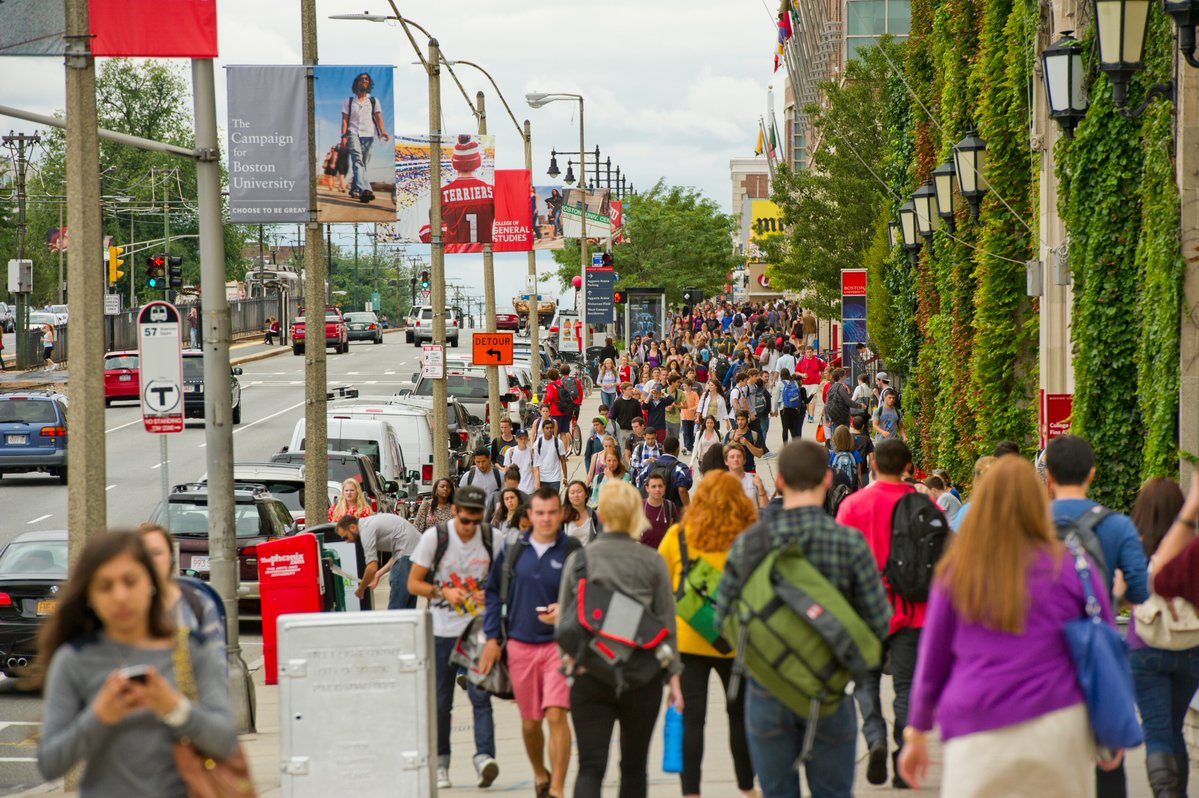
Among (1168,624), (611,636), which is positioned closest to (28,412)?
(611,636)

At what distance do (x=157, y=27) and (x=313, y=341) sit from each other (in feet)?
21.3

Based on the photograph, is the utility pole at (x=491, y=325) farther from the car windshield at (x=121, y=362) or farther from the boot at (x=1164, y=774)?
the boot at (x=1164, y=774)

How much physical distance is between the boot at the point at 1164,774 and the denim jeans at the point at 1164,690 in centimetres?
3

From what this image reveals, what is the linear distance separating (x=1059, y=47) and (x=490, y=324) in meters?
22.3

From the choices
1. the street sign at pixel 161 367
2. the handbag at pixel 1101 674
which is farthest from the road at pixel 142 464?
the handbag at pixel 1101 674

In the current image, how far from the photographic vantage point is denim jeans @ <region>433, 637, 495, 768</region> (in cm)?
961

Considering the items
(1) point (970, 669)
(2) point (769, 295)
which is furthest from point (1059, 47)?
(2) point (769, 295)

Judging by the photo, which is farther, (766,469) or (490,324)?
(490,324)

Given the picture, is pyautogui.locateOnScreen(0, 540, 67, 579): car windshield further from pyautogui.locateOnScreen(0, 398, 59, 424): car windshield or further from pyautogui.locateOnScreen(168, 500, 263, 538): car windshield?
pyautogui.locateOnScreen(0, 398, 59, 424): car windshield

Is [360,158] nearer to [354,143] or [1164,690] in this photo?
[354,143]

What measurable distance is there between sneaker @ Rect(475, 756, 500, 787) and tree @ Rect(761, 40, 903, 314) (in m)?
29.4

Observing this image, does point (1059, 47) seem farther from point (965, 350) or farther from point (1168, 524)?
point (965, 350)

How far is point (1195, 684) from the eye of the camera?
791cm

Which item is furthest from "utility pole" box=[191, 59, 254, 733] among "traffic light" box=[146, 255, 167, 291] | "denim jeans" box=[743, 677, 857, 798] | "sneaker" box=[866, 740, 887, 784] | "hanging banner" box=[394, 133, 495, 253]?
"traffic light" box=[146, 255, 167, 291]
